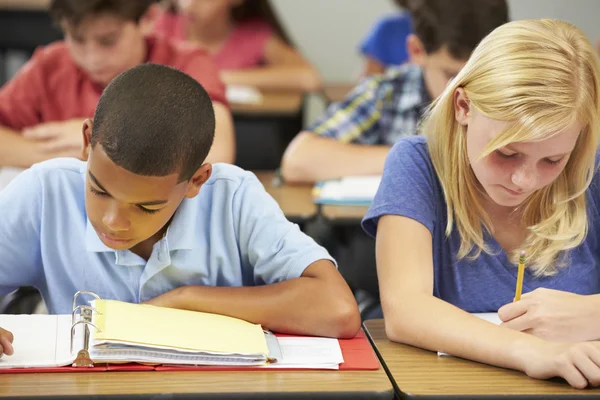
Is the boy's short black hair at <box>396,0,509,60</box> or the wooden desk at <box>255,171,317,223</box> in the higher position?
the boy's short black hair at <box>396,0,509,60</box>

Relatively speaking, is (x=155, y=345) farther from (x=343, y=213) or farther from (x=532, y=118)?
(x=343, y=213)

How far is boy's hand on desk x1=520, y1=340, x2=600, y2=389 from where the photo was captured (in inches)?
50.3

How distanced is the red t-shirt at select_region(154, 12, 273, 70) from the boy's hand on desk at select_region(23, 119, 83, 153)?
1791mm

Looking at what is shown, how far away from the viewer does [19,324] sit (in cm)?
141

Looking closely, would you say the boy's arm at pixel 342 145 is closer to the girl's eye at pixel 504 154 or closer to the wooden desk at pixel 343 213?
the wooden desk at pixel 343 213

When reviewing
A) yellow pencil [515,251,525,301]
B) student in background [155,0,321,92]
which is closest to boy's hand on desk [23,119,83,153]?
yellow pencil [515,251,525,301]

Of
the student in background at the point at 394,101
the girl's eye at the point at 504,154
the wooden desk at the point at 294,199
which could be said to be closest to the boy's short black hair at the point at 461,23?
the student in background at the point at 394,101

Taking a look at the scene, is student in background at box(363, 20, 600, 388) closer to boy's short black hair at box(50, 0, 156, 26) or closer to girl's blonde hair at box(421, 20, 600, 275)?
girl's blonde hair at box(421, 20, 600, 275)

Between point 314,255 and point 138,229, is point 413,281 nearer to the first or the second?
point 314,255

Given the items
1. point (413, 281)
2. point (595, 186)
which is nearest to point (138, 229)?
point (413, 281)

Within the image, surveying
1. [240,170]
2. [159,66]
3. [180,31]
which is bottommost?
[180,31]

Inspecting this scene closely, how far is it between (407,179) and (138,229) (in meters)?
0.50

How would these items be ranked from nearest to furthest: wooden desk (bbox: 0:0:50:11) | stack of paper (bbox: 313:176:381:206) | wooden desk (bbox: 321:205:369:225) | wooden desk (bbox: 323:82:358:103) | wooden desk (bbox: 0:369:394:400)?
wooden desk (bbox: 0:369:394:400)
wooden desk (bbox: 321:205:369:225)
stack of paper (bbox: 313:176:381:206)
wooden desk (bbox: 323:82:358:103)
wooden desk (bbox: 0:0:50:11)

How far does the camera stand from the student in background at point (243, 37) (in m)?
4.23
